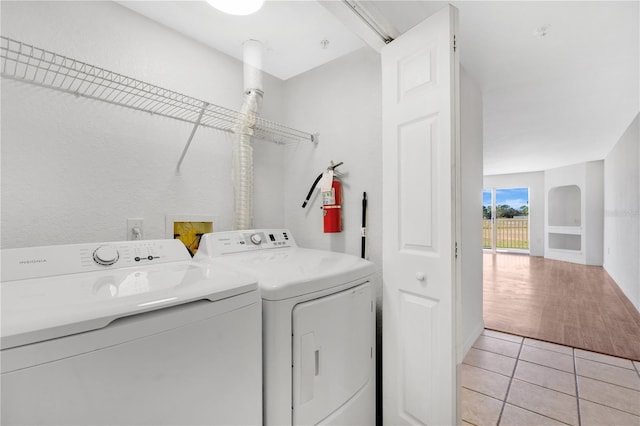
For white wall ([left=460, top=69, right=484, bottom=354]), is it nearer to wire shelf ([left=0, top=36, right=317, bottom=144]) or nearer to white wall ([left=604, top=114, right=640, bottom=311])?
wire shelf ([left=0, top=36, right=317, bottom=144])

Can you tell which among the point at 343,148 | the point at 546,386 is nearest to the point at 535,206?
the point at 546,386

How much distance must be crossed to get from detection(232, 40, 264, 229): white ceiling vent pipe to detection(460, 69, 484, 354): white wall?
1616 millimetres

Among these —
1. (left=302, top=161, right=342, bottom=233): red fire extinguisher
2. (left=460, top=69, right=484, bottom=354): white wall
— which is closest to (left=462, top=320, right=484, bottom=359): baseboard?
(left=460, top=69, right=484, bottom=354): white wall

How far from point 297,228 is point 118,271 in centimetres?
131

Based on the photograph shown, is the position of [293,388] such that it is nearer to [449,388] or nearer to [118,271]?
[449,388]

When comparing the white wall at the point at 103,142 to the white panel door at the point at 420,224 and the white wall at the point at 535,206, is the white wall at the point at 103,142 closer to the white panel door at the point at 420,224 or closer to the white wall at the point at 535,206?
the white panel door at the point at 420,224

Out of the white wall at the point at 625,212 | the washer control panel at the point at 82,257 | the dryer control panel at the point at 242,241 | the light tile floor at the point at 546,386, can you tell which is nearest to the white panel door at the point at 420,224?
the light tile floor at the point at 546,386

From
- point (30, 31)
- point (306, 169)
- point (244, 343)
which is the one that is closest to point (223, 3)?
point (30, 31)

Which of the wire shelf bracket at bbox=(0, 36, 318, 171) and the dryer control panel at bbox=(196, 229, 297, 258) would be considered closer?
the wire shelf bracket at bbox=(0, 36, 318, 171)

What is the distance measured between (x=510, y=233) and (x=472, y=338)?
7.56 metres

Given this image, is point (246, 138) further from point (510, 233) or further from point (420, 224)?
point (510, 233)

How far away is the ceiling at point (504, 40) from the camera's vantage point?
62.6 inches

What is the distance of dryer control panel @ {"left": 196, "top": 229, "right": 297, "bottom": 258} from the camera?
158cm

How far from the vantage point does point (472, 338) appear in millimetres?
2588
